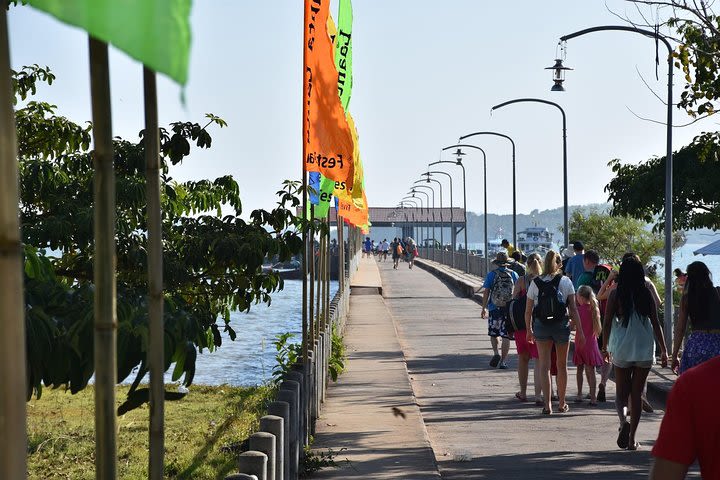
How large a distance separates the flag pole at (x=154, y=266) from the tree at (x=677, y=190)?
27.9 m

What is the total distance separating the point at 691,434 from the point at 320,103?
8435 millimetres

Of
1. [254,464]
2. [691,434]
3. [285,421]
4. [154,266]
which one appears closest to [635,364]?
[285,421]

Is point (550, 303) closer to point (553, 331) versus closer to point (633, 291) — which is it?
point (553, 331)

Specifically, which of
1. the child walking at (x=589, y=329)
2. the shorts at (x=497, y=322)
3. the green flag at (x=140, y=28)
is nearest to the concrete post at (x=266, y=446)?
the green flag at (x=140, y=28)

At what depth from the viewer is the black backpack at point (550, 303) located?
13094 millimetres

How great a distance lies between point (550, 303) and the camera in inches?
515

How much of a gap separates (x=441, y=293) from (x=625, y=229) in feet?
101

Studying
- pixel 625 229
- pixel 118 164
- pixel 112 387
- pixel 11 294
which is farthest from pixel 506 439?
pixel 625 229

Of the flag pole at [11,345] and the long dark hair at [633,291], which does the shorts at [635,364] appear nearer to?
the long dark hair at [633,291]

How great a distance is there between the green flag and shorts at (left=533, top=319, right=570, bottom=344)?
39.3 feet

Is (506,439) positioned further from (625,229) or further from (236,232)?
(625,229)

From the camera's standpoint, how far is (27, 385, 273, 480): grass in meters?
11.9

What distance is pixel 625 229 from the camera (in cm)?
7669

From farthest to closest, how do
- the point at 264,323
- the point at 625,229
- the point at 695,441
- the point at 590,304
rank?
1. the point at 625,229
2. the point at 264,323
3. the point at 590,304
4. the point at 695,441
